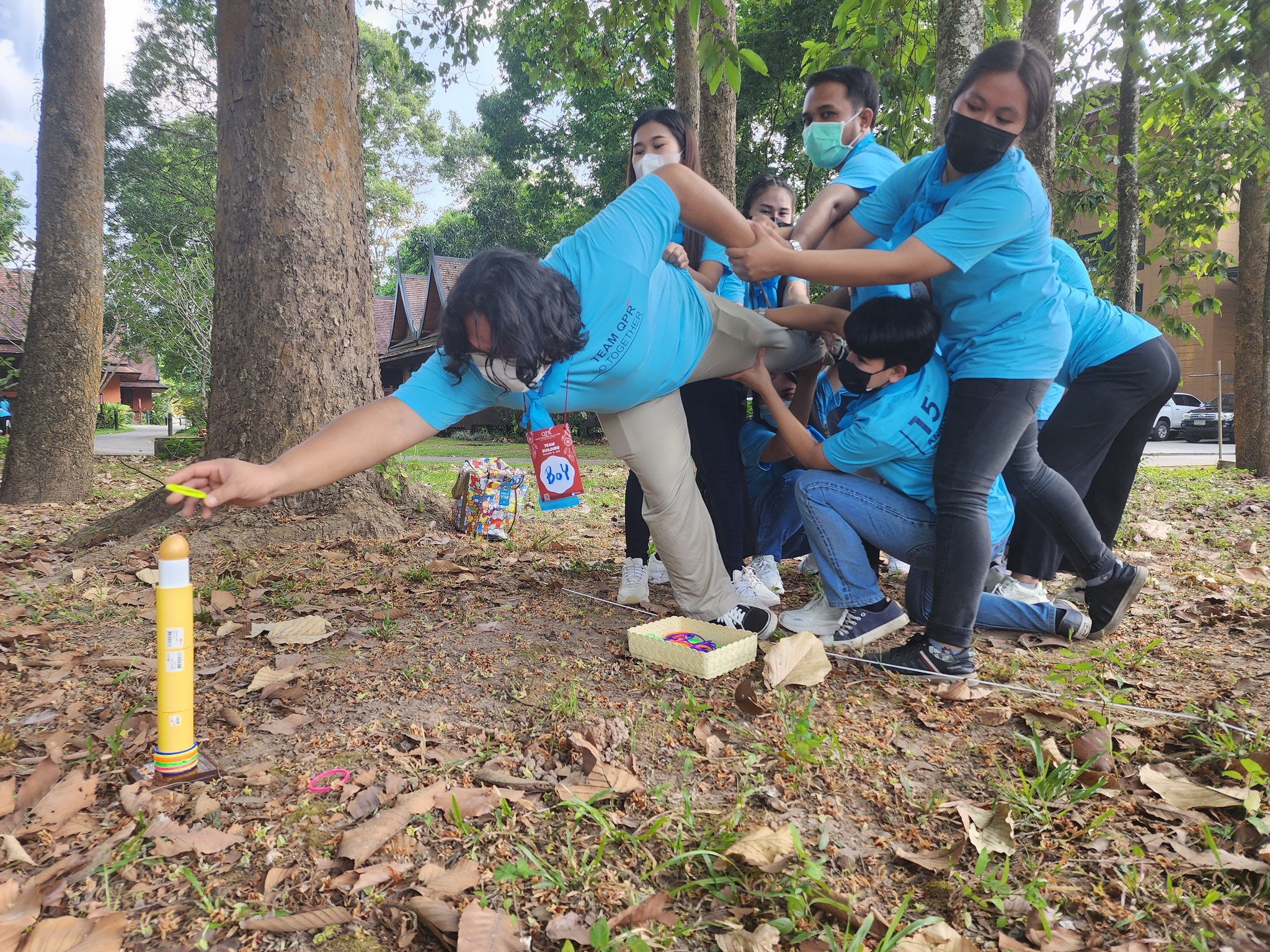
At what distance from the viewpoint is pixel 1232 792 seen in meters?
1.86

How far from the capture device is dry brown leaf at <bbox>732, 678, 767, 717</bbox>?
2.34 m

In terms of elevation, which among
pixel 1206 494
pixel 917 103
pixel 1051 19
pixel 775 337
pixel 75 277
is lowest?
pixel 1206 494

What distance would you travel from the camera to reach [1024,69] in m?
2.38

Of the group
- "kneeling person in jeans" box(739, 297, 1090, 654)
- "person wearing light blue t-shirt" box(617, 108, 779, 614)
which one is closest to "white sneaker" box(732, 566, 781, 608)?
"person wearing light blue t-shirt" box(617, 108, 779, 614)

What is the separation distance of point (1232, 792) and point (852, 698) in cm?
95

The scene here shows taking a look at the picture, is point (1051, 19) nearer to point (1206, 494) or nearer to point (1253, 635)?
point (1253, 635)

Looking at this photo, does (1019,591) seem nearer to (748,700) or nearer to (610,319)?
(748,700)

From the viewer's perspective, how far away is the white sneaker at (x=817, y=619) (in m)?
3.01

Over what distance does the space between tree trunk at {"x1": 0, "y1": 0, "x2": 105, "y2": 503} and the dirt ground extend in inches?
190

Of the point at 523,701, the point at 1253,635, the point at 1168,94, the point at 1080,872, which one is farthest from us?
the point at 1168,94

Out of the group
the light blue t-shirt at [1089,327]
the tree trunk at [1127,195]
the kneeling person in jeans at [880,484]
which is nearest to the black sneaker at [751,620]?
the kneeling person in jeans at [880,484]

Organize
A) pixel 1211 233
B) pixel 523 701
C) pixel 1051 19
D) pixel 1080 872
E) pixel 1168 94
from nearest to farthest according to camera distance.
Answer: pixel 1080 872, pixel 523 701, pixel 1051 19, pixel 1168 94, pixel 1211 233

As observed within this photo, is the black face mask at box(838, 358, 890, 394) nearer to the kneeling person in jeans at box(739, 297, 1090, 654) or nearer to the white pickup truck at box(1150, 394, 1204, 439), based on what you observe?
the kneeling person in jeans at box(739, 297, 1090, 654)

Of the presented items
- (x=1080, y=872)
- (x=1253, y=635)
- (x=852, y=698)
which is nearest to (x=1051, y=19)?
(x=1253, y=635)
